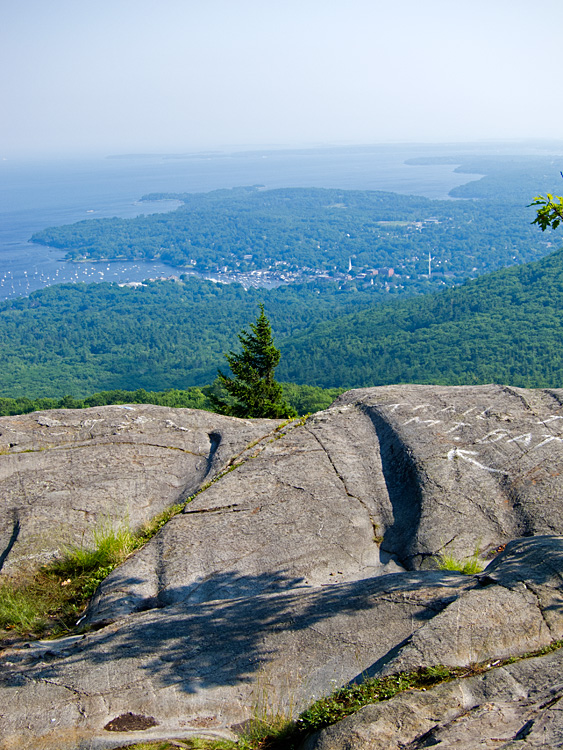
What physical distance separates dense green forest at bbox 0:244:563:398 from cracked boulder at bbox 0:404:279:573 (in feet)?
194

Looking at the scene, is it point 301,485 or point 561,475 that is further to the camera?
point 301,485

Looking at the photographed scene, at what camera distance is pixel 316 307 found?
Result: 14762 centimetres

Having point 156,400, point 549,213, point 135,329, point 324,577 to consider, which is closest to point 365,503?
point 324,577

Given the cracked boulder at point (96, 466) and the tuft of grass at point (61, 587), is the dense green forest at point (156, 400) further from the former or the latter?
the tuft of grass at point (61, 587)

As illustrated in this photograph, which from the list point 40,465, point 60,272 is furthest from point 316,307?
point 40,465

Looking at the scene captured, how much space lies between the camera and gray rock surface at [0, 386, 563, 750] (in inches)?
168

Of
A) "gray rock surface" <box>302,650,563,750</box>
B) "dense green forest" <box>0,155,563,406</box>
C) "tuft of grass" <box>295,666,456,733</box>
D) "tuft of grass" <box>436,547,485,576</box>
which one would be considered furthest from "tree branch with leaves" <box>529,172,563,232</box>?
"dense green forest" <box>0,155,563,406</box>

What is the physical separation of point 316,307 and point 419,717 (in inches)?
5742

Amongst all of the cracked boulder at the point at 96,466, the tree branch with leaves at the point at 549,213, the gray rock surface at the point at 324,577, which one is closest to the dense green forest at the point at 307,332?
the cracked boulder at the point at 96,466

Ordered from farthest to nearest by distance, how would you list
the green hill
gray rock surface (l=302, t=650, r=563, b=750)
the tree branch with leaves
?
1. the green hill
2. the tree branch with leaves
3. gray rock surface (l=302, t=650, r=563, b=750)

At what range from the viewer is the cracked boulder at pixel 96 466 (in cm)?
759

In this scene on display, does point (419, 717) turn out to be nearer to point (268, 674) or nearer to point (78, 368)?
point (268, 674)

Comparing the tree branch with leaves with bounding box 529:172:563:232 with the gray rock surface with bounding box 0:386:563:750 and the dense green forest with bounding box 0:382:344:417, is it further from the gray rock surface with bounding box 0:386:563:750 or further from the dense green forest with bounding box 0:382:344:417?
the dense green forest with bounding box 0:382:344:417

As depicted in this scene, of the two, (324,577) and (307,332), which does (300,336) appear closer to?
(307,332)
